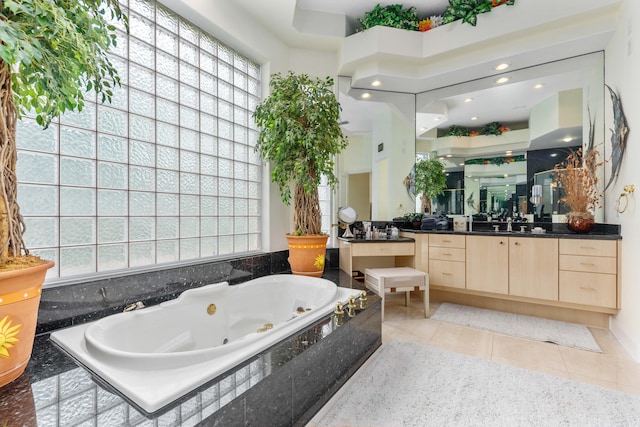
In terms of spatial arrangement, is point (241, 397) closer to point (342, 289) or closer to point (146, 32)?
point (342, 289)

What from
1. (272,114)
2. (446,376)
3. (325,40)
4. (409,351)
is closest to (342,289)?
(409,351)

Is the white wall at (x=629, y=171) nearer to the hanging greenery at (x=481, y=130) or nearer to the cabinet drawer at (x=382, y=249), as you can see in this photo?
the hanging greenery at (x=481, y=130)

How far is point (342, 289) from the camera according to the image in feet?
7.23

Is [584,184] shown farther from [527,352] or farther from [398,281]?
Answer: [398,281]

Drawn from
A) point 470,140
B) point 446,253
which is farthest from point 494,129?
point 446,253

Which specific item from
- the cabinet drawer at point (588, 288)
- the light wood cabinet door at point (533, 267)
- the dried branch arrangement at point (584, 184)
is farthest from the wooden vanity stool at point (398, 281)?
the dried branch arrangement at point (584, 184)

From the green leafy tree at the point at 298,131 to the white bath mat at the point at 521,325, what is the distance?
179cm

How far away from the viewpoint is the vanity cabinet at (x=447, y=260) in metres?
3.02

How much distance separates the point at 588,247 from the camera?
2.48 metres

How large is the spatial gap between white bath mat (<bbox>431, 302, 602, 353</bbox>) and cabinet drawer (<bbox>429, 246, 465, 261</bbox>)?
20.6 inches

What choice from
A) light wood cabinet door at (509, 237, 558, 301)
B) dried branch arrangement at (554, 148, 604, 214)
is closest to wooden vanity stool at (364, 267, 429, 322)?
light wood cabinet door at (509, 237, 558, 301)

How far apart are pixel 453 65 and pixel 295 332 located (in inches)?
117

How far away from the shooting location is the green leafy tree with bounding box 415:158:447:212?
352cm

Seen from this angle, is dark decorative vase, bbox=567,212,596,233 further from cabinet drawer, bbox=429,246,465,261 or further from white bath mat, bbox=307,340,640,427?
white bath mat, bbox=307,340,640,427
